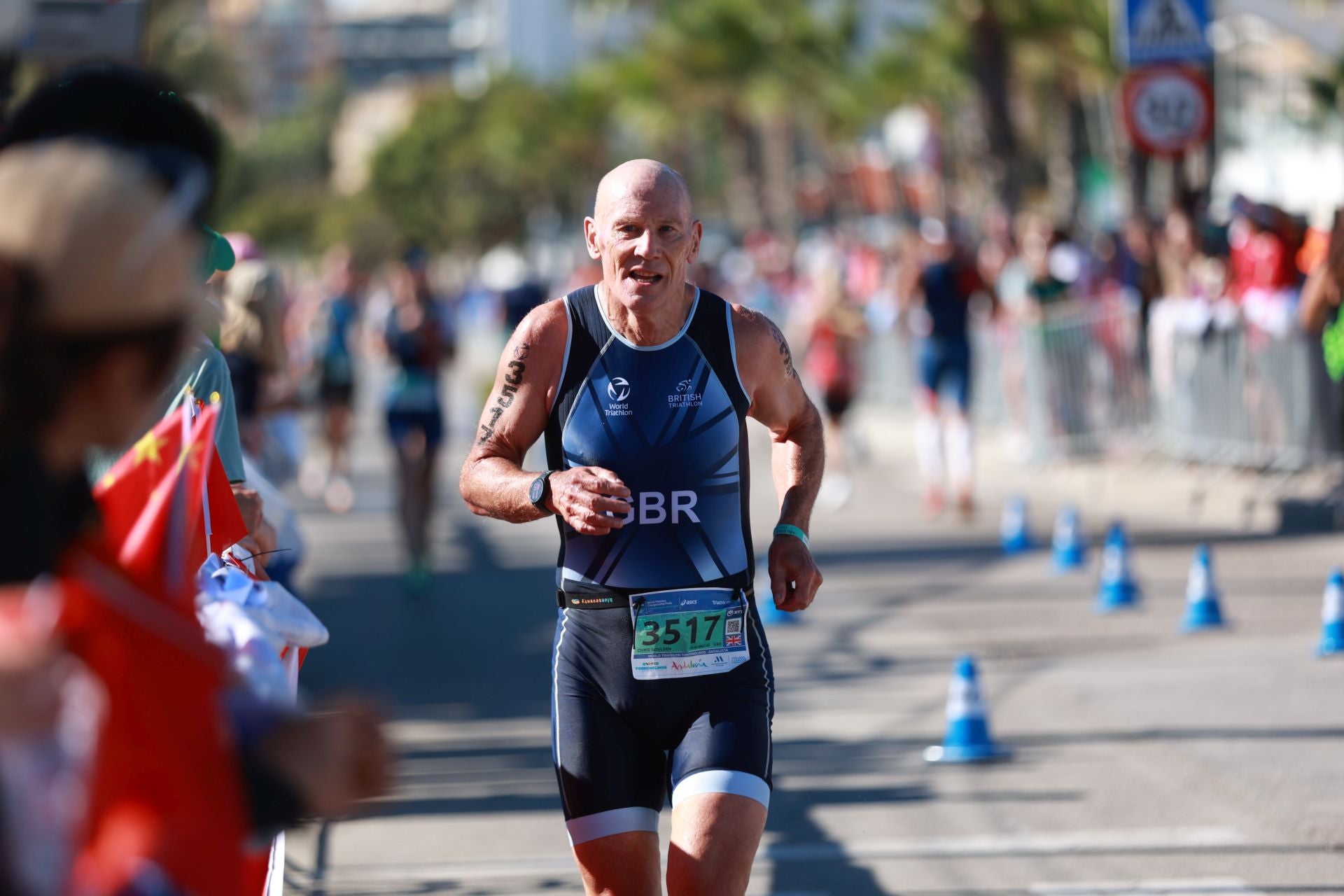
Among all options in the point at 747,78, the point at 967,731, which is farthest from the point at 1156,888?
the point at 747,78

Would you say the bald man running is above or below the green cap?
below

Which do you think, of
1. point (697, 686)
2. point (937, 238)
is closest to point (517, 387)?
point (697, 686)

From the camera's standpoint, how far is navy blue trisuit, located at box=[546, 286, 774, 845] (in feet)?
14.8

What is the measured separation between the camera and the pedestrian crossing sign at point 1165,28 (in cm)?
1470

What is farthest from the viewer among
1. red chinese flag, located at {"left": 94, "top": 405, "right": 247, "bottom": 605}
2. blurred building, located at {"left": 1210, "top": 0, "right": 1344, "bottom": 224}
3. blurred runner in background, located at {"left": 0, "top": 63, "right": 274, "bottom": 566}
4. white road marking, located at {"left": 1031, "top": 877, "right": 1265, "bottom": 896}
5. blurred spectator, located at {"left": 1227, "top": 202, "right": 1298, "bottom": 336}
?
blurred building, located at {"left": 1210, "top": 0, "right": 1344, "bottom": 224}

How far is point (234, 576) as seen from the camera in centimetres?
429

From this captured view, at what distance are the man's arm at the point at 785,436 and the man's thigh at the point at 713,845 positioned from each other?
18.8 inches

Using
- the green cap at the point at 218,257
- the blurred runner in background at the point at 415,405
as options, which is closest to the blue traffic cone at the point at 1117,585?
the blurred runner in background at the point at 415,405

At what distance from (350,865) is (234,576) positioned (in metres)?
3.11

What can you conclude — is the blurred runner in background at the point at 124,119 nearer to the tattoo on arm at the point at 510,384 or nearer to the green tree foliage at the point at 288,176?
the tattoo on arm at the point at 510,384

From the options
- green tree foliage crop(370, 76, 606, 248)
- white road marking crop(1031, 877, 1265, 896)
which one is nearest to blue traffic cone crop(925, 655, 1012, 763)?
white road marking crop(1031, 877, 1265, 896)

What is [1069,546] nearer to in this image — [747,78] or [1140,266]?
[1140,266]

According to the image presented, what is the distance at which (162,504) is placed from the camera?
294cm

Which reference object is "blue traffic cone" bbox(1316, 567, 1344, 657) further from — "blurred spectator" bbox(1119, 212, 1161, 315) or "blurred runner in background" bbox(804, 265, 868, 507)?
"blurred runner in background" bbox(804, 265, 868, 507)
